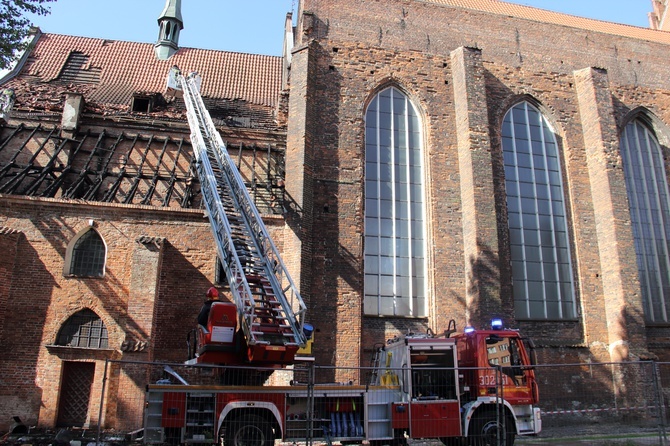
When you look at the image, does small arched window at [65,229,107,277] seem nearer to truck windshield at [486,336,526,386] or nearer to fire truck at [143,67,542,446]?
fire truck at [143,67,542,446]

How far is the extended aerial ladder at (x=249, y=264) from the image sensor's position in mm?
8781

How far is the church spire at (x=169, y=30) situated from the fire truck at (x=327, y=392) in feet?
62.7

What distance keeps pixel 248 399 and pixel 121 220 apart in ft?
24.3

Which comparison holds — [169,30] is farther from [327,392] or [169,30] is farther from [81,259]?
[327,392]

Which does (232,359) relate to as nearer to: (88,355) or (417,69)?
(88,355)

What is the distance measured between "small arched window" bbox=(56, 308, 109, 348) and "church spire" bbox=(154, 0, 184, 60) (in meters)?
15.8

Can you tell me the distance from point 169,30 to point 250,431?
978 inches

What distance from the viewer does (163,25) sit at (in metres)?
28.3

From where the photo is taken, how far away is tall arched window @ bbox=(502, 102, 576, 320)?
51.8ft

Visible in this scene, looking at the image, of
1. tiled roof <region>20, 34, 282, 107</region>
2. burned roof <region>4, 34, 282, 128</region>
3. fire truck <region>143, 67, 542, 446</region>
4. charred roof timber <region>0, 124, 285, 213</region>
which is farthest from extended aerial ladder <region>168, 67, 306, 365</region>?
tiled roof <region>20, 34, 282, 107</region>

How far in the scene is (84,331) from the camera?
13.0 meters

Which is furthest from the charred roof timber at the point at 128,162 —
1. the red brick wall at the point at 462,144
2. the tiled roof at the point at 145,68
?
the tiled roof at the point at 145,68

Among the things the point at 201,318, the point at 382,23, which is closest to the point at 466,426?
the point at 201,318

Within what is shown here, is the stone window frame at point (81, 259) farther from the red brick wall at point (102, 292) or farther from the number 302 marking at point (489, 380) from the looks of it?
the number 302 marking at point (489, 380)
